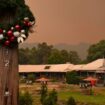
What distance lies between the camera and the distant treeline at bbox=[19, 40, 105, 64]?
7006cm

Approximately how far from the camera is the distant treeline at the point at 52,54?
70.1m

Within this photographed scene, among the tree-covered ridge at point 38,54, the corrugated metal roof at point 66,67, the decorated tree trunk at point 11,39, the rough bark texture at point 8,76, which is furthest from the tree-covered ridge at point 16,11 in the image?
the tree-covered ridge at point 38,54

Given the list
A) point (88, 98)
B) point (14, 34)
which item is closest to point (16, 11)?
point (14, 34)

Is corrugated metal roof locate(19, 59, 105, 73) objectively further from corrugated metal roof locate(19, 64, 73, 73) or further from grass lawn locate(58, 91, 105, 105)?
grass lawn locate(58, 91, 105, 105)

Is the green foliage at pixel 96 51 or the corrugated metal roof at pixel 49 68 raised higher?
the green foliage at pixel 96 51

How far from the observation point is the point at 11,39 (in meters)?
3.41

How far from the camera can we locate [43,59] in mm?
94812

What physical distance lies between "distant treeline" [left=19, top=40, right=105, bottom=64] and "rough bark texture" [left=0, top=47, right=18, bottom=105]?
212 feet

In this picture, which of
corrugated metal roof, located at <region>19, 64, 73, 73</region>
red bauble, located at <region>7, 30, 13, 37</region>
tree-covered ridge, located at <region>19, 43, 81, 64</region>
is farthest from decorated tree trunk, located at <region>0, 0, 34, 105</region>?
tree-covered ridge, located at <region>19, 43, 81, 64</region>

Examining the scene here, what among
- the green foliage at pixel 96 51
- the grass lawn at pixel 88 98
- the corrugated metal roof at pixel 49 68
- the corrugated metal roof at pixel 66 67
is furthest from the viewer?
the green foliage at pixel 96 51

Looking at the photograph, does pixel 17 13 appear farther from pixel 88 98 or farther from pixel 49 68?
pixel 49 68

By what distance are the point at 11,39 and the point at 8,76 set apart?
0.29 meters

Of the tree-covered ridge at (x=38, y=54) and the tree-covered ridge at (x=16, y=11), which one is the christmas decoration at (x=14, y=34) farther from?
the tree-covered ridge at (x=38, y=54)

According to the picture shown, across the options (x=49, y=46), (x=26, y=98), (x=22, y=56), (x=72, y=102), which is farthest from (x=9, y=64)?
(x=49, y=46)
